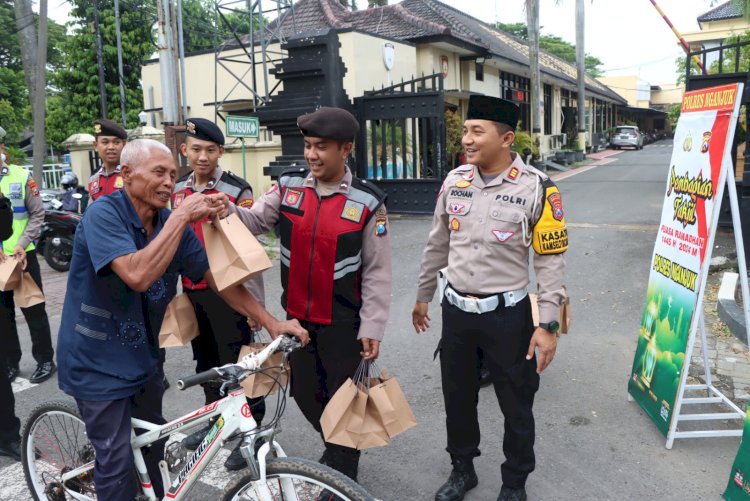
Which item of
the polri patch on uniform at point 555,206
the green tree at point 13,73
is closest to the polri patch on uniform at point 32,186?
the polri patch on uniform at point 555,206

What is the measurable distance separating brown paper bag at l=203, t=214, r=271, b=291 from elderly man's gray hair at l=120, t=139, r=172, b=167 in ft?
1.20

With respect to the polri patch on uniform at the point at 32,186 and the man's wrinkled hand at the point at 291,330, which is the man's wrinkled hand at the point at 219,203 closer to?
the man's wrinkled hand at the point at 291,330

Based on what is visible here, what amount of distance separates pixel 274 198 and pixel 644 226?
30.2ft

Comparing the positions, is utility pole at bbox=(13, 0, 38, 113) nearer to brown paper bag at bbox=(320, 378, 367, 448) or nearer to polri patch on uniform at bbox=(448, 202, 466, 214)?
polri patch on uniform at bbox=(448, 202, 466, 214)

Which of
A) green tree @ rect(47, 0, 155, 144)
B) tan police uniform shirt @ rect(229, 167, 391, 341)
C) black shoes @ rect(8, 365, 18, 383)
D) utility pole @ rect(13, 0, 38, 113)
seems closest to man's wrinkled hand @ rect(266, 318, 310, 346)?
tan police uniform shirt @ rect(229, 167, 391, 341)

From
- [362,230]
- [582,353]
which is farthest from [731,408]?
[362,230]

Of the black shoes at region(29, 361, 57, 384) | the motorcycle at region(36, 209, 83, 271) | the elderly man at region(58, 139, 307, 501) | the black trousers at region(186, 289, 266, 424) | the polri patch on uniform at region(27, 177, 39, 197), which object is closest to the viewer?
the elderly man at region(58, 139, 307, 501)

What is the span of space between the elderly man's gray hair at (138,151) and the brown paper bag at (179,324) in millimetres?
1248

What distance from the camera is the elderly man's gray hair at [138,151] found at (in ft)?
7.75

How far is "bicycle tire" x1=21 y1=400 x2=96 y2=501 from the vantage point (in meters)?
2.78

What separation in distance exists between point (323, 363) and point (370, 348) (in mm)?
266

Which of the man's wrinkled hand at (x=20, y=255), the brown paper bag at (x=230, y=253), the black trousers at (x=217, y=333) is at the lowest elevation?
the black trousers at (x=217, y=333)

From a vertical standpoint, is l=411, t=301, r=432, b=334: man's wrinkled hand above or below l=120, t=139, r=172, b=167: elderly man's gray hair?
below

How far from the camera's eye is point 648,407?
399 centimetres
